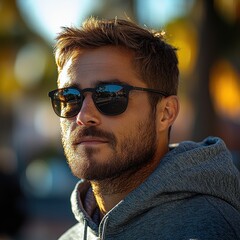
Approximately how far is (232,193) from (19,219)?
9.08 m

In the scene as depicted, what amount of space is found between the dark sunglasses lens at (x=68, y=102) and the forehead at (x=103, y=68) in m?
0.04

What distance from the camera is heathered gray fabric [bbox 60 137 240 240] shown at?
2.95m

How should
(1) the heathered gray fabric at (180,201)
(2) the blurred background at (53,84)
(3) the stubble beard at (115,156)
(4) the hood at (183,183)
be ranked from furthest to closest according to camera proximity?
(2) the blurred background at (53,84)
(3) the stubble beard at (115,156)
(4) the hood at (183,183)
(1) the heathered gray fabric at (180,201)

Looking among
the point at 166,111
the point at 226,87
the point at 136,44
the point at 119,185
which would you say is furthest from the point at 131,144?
the point at 226,87

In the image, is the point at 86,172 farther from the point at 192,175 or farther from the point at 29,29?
the point at 29,29

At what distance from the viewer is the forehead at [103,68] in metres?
3.32

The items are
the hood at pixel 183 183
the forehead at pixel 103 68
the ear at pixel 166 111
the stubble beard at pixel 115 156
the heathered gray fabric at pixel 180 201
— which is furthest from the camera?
the ear at pixel 166 111

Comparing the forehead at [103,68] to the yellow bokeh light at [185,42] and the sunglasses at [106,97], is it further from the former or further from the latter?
the yellow bokeh light at [185,42]

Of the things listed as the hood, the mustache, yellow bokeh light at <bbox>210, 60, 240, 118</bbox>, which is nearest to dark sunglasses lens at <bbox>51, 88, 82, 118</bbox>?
the mustache

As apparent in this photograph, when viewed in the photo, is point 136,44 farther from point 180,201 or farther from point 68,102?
point 180,201

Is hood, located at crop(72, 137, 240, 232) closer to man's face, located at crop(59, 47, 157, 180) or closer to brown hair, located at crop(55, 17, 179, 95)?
man's face, located at crop(59, 47, 157, 180)

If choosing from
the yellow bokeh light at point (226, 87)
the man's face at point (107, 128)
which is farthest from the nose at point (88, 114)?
the yellow bokeh light at point (226, 87)

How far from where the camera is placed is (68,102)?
3391mm

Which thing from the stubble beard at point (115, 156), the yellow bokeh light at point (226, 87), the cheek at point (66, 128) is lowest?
the yellow bokeh light at point (226, 87)
